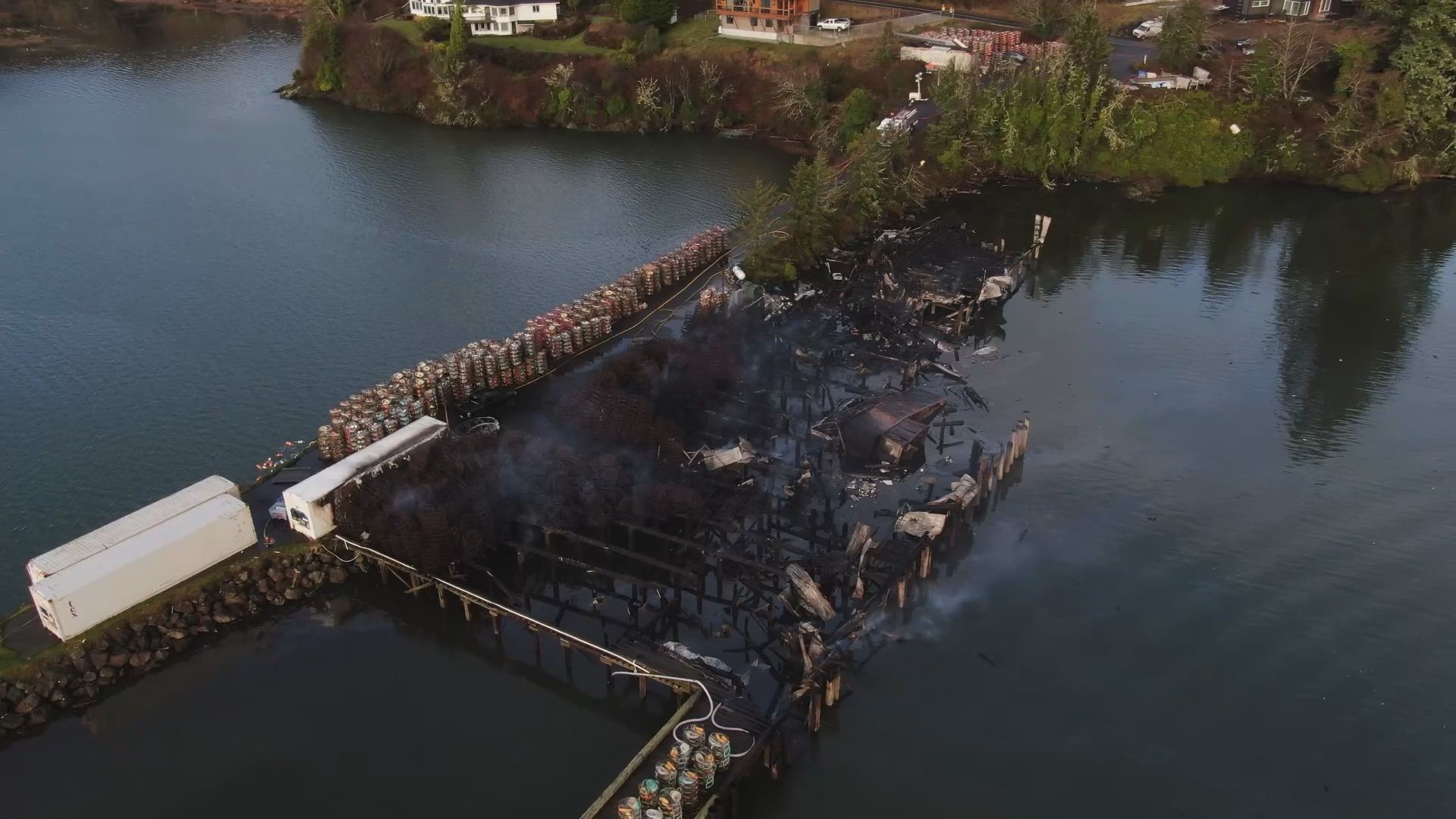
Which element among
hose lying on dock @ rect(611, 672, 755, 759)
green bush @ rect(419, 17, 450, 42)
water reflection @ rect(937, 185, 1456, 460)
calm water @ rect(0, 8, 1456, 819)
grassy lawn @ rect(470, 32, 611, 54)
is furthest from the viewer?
green bush @ rect(419, 17, 450, 42)

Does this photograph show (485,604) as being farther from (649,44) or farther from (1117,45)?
(1117,45)

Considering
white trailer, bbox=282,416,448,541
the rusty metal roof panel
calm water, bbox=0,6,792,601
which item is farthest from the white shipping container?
the rusty metal roof panel

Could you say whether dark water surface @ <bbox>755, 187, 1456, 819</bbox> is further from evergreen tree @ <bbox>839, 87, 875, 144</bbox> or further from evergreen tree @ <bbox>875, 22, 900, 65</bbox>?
evergreen tree @ <bbox>875, 22, 900, 65</bbox>

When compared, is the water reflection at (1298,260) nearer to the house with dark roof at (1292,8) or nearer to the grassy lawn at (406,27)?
the house with dark roof at (1292,8)

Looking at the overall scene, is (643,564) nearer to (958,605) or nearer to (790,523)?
(790,523)

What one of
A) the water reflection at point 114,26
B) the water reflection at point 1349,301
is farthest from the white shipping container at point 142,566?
the water reflection at point 114,26

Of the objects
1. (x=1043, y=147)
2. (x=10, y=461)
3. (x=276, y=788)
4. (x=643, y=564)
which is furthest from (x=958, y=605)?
(x=1043, y=147)

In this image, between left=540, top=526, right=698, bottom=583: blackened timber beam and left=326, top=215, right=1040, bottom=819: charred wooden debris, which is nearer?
left=326, top=215, right=1040, bottom=819: charred wooden debris
